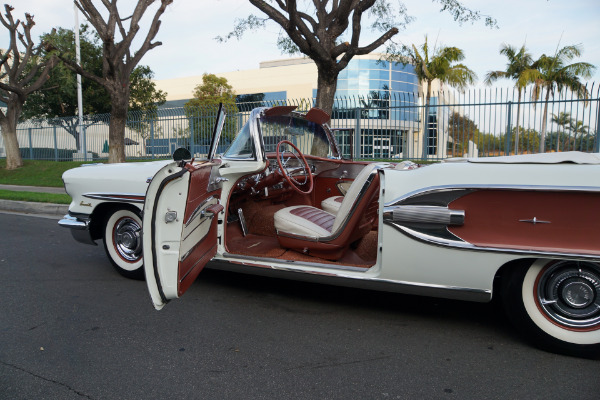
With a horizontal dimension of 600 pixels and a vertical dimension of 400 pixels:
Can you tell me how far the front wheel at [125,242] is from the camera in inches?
168

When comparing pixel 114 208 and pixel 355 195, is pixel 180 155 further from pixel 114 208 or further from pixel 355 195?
pixel 114 208

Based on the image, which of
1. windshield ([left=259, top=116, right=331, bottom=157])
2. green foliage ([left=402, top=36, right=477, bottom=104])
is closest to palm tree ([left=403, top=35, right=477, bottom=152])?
green foliage ([left=402, top=36, right=477, bottom=104])

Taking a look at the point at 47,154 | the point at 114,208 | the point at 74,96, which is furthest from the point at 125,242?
the point at 74,96

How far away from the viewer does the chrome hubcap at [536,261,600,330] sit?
2.65 meters

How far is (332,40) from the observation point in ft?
33.2

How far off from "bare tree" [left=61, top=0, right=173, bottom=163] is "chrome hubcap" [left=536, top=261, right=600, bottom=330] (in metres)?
11.5

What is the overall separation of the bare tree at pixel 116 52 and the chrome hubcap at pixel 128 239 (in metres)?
8.57

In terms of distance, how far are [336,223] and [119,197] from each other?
83.6 inches

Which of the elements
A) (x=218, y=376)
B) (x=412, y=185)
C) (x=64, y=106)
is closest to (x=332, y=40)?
(x=412, y=185)

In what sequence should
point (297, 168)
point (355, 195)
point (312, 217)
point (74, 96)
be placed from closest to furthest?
1. point (355, 195)
2. point (312, 217)
3. point (297, 168)
4. point (74, 96)

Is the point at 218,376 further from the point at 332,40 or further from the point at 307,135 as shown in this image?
the point at 332,40

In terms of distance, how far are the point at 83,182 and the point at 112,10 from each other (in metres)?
9.10

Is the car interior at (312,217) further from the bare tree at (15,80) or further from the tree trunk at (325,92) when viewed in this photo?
the bare tree at (15,80)

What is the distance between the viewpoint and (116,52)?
11.8 metres
